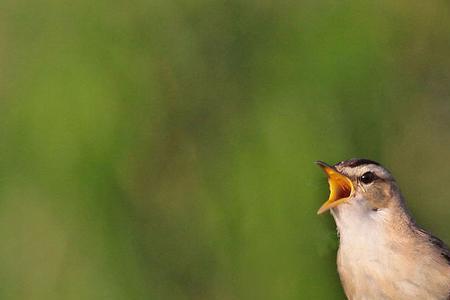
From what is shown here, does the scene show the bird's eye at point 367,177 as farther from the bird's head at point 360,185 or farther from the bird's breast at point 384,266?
the bird's breast at point 384,266

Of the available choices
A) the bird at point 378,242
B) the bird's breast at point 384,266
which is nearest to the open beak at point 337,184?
the bird at point 378,242

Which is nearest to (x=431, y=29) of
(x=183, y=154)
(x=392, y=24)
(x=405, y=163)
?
(x=392, y=24)

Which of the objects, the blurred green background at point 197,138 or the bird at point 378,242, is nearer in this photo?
the bird at point 378,242

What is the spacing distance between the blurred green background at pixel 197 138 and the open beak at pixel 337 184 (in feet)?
0.18

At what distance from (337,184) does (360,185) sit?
0.08m

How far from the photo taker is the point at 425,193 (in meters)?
4.75

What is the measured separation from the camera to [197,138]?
15.0 ft

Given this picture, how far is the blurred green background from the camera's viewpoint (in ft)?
13.7

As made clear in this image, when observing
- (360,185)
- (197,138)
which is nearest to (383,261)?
(360,185)

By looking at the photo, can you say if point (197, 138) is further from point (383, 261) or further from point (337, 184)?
point (383, 261)

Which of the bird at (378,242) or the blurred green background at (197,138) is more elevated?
the blurred green background at (197,138)

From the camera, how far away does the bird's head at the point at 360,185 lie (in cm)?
413

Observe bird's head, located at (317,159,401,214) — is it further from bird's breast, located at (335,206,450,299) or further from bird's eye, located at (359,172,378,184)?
bird's breast, located at (335,206,450,299)

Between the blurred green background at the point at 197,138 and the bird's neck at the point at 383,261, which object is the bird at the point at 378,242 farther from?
the blurred green background at the point at 197,138
